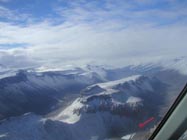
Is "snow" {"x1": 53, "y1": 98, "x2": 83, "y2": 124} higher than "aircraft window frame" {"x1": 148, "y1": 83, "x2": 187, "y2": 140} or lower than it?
lower

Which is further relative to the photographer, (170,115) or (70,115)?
(70,115)

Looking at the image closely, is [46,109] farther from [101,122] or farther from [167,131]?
[167,131]

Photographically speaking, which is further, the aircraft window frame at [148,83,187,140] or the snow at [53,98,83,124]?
the snow at [53,98,83,124]

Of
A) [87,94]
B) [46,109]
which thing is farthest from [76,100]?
[46,109]

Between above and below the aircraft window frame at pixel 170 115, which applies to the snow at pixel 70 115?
below

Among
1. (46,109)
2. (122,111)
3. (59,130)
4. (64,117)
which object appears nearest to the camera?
(59,130)

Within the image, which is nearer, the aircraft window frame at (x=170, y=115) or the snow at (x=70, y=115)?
the aircraft window frame at (x=170, y=115)

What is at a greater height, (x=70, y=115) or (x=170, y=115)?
(x=170, y=115)

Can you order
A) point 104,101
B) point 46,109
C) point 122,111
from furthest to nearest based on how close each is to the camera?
point 46,109 → point 104,101 → point 122,111
